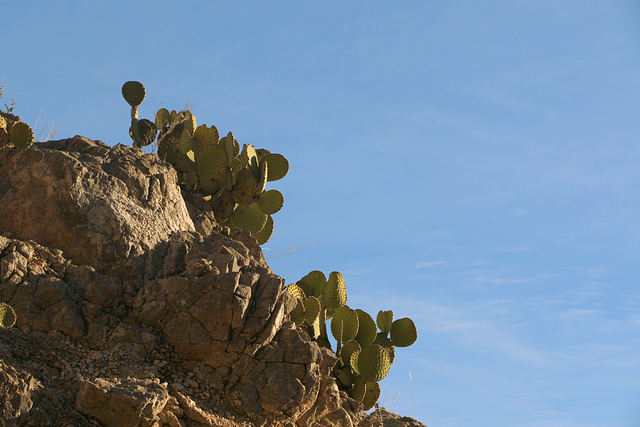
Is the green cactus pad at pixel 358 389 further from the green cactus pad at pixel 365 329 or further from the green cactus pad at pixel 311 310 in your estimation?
the green cactus pad at pixel 311 310

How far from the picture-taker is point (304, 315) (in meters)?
7.58

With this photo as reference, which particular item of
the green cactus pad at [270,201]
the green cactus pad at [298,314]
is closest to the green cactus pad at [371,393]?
the green cactus pad at [298,314]

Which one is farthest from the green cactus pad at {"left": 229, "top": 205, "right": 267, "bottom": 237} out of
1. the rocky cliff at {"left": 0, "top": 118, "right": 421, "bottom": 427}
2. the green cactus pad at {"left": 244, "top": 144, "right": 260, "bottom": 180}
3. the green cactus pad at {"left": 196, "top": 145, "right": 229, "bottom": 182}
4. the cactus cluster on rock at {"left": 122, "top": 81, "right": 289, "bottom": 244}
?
the rocky cliff at {"left": 0, "top": 118, "right": 421, "bottom": 427}

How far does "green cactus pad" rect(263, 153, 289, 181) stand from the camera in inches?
362

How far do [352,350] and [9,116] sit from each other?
4387 mm

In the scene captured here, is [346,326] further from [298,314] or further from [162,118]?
[162,118]

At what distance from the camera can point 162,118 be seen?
9.35m

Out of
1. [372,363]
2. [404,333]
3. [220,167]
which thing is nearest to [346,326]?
[372,363]

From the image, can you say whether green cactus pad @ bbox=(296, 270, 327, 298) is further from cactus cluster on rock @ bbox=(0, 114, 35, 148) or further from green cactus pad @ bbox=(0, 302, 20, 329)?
green cactus pad @ bbox=(0, 302, 20, 329)

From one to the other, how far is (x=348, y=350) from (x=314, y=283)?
0.93 metres

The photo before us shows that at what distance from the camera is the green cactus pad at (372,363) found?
7.77 meters

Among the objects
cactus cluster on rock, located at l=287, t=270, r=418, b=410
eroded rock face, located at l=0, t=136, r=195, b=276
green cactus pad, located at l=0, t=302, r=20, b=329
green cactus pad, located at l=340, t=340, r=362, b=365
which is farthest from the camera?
green cactus pad, located at l=340, t=340, r=362, b=365

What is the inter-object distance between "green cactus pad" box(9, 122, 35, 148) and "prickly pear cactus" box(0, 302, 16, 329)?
2090 mm

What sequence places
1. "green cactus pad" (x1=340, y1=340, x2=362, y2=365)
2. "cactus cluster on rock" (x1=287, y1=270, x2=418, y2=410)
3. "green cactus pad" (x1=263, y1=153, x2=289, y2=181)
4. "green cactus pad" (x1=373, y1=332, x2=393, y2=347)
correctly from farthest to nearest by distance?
"green cactus pad" (x1=263, y1=153, x2=289, y2=181) → "green cactus pad" (x1=373, y1=332, x2=393, y2=347) → "green cactus pad" (x1=340, y1=340, x2=362, y2=365) → "cactus cluster on rock" (x1=287, y1=270, x2=418, y2=410)
